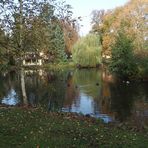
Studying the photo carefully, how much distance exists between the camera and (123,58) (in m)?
49.6

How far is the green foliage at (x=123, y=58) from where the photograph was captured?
4834cm

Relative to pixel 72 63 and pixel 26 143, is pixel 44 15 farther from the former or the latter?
pixel 72 63

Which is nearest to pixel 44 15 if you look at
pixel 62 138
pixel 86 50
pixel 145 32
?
pixel 62 138

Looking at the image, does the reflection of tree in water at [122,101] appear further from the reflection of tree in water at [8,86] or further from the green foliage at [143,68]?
the reflection of tree in water at [8,86]

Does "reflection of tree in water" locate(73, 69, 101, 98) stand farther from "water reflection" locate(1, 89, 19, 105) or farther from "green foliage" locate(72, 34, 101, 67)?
"green foliage" locate(72, 34, 101, 67)

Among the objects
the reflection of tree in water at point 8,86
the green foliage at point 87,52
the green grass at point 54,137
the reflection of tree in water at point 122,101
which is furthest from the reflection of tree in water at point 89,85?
the green foliage at point 87,52

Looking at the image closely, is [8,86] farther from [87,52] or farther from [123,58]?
[87,52]

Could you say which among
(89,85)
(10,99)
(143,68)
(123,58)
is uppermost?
(123,58)

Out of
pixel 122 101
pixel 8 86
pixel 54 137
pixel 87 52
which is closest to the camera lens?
pixel 54 137

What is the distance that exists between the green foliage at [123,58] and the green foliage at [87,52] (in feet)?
92.1

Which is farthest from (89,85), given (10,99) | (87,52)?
(87,52)

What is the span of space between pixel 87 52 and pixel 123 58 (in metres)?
31.3

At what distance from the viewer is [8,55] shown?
2073cm

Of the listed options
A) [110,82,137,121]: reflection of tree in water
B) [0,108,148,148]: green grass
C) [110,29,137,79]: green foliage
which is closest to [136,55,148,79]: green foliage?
[110,29,137,79]: green foliage
